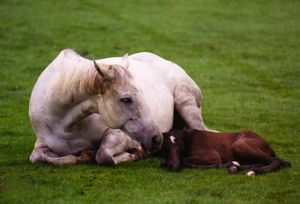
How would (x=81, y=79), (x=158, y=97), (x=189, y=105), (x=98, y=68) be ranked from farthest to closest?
1. (x=189, y=105)
2. (x=158, y=97)
3. (x=81, y=79)
4. (x=98, y=68)

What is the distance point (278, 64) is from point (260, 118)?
16.6 feet

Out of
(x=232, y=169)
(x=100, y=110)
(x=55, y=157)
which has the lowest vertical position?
(x=55, y=157)

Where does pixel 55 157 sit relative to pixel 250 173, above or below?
below

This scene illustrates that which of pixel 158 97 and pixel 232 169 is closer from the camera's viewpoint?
pixel 232 169

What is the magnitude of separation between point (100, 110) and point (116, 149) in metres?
0.95

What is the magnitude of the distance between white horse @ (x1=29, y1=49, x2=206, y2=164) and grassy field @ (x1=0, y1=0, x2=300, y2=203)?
290 millimetres

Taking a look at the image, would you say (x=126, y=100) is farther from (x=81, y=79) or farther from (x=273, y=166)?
(x=273, y=166)

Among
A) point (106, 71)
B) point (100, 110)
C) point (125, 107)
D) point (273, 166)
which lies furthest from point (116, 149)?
point (273, 166)

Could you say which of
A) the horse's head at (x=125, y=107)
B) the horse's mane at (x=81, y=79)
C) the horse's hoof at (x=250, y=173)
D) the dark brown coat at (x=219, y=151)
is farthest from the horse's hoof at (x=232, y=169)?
the horse's mane at (x=81, y=79)

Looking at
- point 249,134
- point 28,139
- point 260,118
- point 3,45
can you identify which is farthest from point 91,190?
point 3,45

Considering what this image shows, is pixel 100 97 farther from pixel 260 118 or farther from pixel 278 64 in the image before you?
pixel 278 64

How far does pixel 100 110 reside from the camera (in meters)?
7.91

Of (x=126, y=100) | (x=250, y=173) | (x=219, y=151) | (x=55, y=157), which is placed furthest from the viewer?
(x=55, y=157)

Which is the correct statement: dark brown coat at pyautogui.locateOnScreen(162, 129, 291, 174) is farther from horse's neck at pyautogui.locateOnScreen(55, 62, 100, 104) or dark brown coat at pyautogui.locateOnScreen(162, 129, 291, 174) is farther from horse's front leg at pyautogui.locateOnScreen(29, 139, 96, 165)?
horse's neck at pyautogui.locateOnScreen(55, 62, 100, 104)
